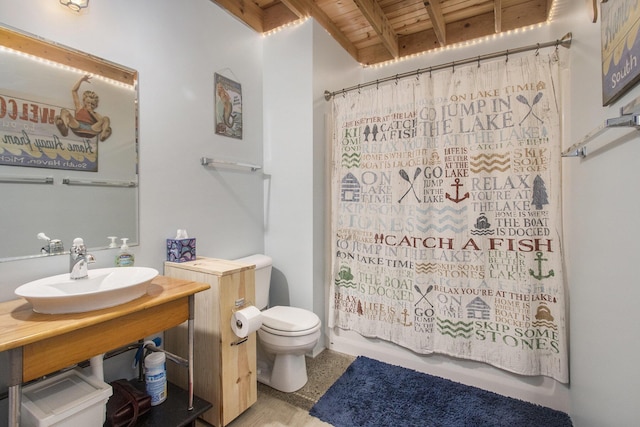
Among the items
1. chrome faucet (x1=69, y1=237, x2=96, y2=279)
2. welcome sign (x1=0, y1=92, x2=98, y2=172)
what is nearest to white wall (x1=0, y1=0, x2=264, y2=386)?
chrome faucet (x1=69, y1=237, x2=96, y2=279)

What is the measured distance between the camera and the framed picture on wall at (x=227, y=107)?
2080 mm

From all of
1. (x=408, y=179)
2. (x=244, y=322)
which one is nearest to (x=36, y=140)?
(x=244, y=322)

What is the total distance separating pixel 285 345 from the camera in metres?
1.79

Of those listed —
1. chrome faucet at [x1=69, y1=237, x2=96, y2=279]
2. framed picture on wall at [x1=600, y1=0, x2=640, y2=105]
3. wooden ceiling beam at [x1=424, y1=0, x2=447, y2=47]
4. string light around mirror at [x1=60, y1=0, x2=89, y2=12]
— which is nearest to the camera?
framed picture on wall at [x1=600, y1=0, x2=640, y2=105]

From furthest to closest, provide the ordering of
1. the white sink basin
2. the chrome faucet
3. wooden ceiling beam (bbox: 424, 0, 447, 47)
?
1. wooden ceiling beam (bbox: 424, 0, 447, 47)
2. the chrome faucet
3. the white sink basin

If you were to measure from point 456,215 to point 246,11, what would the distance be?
2.24m

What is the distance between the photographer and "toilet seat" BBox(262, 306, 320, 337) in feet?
5.87

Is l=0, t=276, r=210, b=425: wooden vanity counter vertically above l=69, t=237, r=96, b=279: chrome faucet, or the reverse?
l=69, t=237, r=96, b=279: chrome faucet

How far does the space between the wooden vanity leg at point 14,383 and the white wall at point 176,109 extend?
529 millimetres

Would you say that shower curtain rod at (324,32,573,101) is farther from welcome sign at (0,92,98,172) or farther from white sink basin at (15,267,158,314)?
white sink basin at (15,267,158,314)

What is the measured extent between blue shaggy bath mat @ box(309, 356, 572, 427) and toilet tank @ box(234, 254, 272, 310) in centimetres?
75

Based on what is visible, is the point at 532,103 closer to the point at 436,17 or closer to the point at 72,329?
the point at 436,17

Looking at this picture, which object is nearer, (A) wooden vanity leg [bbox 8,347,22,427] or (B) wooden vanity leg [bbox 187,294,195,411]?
(A) wooden vanity leg [bbox 8,347,22,427]

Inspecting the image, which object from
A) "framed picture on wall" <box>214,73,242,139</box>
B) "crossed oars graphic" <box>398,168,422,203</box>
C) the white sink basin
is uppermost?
"framed picture on wall" <box>214,73,242,139</box>
